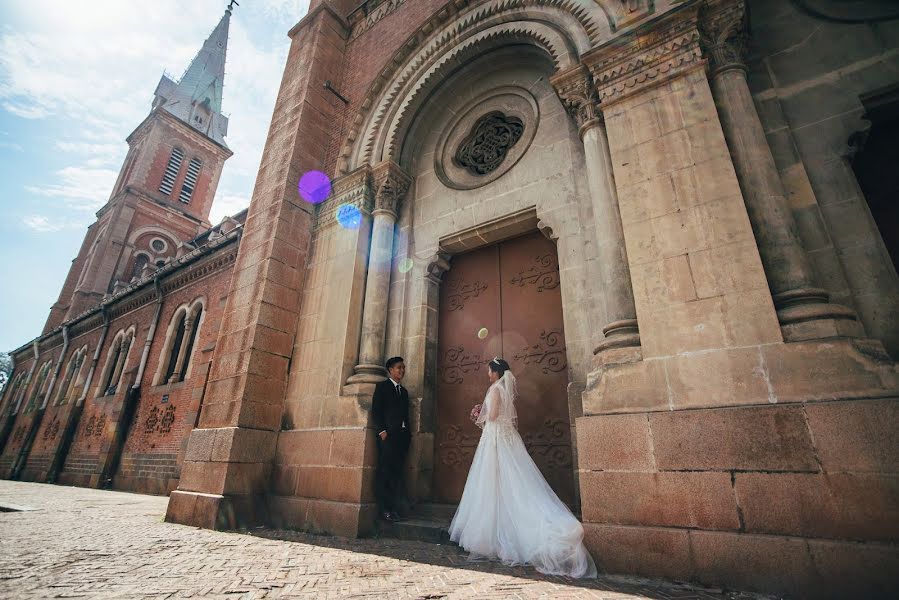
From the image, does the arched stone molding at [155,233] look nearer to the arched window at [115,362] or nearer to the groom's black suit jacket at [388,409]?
the arched window at [115,362]

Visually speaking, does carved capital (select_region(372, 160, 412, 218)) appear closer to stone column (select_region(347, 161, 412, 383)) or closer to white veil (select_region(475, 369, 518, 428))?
stone column (select_region(347, 161, 412, 383))

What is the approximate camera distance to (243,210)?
20344mm

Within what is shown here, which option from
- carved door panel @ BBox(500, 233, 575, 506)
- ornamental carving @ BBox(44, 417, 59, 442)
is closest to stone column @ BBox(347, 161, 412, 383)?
carved door panel @ BBox(500, 233, 575, 506)

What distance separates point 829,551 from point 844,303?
2.00 m

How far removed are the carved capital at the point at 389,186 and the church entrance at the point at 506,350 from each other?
5.11 ft

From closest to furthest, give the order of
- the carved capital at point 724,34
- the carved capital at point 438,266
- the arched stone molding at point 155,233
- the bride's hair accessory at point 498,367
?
the carved capital at point 724,34, the bride's hair accessory at point 498,367, the carved capital at point 438,266, the arched stone molding at point 155,233

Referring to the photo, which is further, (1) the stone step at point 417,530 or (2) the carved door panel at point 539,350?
(2) the carved door panel at point 539,350

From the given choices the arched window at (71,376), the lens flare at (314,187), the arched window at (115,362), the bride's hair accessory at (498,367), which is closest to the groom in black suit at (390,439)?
the bride's hair accessory at (498,367)

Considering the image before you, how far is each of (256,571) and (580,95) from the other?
5.84 metres

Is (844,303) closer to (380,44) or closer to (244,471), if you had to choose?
(244,471)

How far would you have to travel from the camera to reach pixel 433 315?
21.4ft

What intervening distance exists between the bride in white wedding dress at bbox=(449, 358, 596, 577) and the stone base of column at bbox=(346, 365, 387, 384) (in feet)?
6.00

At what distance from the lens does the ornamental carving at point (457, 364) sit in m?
6.00

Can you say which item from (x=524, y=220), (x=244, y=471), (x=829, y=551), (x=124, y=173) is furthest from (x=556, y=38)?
(x=124, y=173)
